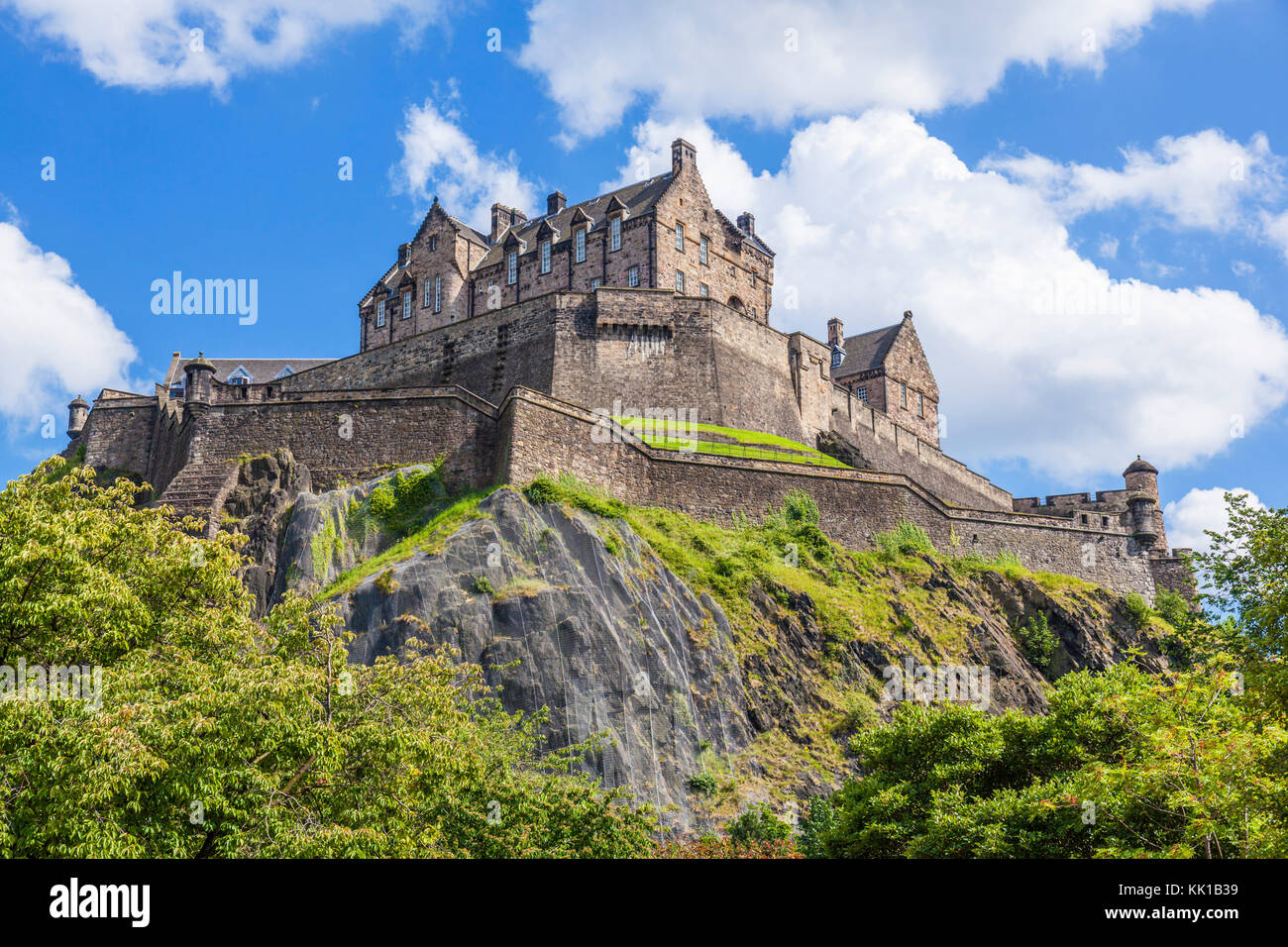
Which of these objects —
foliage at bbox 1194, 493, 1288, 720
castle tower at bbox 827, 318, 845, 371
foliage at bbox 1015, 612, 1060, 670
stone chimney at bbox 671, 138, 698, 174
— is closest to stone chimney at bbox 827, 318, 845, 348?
castle tower at bbox 827, 318, 845, 371

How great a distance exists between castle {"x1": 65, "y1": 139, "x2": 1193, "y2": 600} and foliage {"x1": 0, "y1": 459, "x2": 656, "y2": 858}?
17976 mm

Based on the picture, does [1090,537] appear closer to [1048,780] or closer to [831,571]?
[831,571]

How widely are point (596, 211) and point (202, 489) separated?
104 feet

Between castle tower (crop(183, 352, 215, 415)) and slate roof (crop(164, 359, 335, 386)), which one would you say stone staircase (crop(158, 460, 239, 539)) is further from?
slate roof (crop(164, 359, 335, 386))

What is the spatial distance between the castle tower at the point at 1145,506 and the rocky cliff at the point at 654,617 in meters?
15.3

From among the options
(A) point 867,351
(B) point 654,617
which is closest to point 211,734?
(B) point 654,617

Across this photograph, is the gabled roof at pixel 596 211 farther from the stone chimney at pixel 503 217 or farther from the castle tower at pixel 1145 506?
the castle tower at pixel 1145 506

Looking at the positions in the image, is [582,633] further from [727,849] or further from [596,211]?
[596,211]

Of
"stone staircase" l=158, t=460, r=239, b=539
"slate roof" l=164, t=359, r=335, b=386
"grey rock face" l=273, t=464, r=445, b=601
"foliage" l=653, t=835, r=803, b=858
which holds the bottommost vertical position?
"foliage" l=653, t=835, r=803, b=858

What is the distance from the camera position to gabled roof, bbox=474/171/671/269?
66150mm

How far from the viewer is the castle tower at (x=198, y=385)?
47.6m

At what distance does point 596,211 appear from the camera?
68375 millimetres

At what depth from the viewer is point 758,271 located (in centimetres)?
7088
